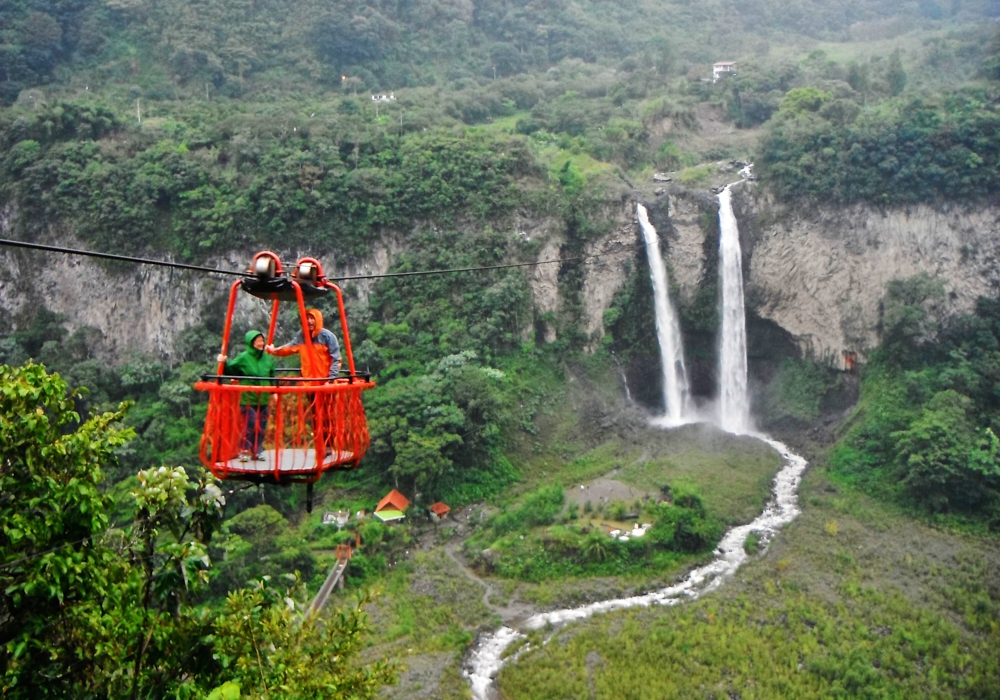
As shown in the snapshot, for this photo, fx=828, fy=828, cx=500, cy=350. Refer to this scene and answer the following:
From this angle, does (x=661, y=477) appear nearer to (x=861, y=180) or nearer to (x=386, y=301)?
(x=386, y=301)

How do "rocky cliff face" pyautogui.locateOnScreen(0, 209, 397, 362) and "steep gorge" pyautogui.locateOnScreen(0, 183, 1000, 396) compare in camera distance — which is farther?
"steep gorge" pyautogui.locateOnScreen(0, 183, 1000, 396)

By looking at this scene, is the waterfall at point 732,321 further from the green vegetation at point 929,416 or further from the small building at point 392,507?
the small building at point 392,507

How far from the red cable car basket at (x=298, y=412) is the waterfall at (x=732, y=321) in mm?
22408

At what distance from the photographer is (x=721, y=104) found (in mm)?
35094

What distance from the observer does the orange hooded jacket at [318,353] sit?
552 cm

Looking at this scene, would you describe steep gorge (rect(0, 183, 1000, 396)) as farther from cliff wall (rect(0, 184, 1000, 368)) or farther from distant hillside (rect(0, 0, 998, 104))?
distant hillside (rect(0, 0, 998, 104))

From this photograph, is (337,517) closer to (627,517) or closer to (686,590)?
(627,517)

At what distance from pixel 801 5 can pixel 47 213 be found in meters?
47.0

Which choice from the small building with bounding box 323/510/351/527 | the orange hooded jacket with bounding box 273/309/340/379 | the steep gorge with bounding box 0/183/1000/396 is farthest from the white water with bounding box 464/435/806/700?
the orange hooded jacket with bounding box 273/309/340/379

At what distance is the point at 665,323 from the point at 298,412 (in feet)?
74.5

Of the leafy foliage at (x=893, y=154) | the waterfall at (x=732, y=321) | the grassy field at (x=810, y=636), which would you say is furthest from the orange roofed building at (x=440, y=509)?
the leafy foliage at (x=893, y=154)

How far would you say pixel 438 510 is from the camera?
19484 millimetres

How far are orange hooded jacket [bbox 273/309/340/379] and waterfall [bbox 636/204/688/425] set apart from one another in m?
21.5

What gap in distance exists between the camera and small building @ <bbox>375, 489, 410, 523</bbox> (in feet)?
61.4
